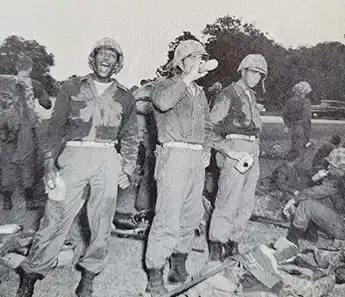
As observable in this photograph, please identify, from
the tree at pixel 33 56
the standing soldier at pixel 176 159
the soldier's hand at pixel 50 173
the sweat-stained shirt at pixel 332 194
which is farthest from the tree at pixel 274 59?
the soldier's hand at pixel 50 173

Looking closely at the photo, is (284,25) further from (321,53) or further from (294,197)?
(294,197)

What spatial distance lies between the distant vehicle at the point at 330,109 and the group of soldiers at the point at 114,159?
→ 0.82 metres

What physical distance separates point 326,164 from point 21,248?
7.37 ft

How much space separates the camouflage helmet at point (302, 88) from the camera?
2980 mm

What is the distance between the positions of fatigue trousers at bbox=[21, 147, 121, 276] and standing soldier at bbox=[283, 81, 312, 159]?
146 cm

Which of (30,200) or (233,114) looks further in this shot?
(30,200)

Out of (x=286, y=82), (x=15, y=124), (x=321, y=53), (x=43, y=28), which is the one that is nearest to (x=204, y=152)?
(x=286, y=82)

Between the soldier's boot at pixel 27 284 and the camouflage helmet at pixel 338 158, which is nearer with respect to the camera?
the soldier's boot at pixel 27 284

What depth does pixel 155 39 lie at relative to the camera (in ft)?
8.65

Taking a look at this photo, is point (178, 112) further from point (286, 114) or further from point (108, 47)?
point (286, 114)

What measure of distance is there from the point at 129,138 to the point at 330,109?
1534 millimetres

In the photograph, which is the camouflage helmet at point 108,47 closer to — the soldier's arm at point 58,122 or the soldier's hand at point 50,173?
the soldier's arm at point 58,122

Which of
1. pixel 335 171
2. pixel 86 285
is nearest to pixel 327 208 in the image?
pixel 335 171

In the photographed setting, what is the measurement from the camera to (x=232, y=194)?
2775mm
